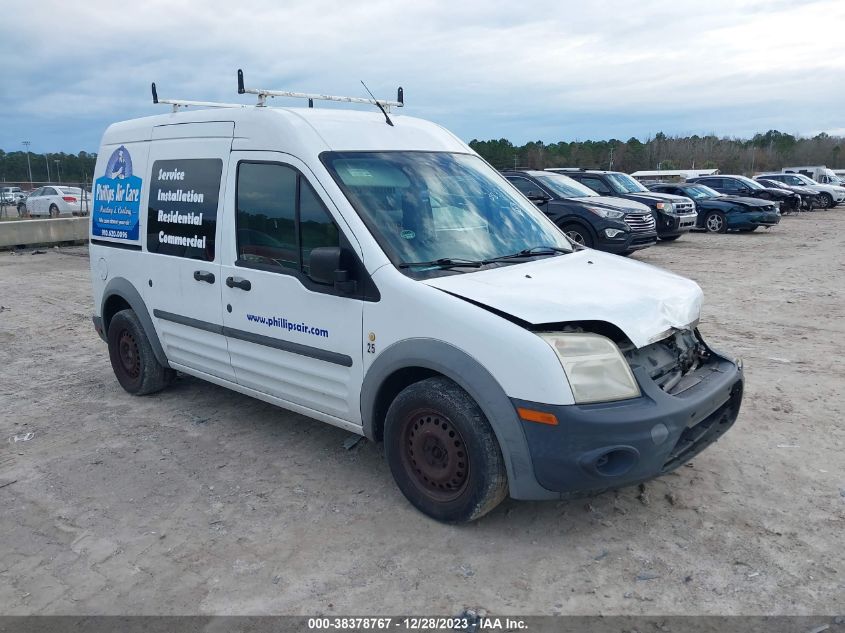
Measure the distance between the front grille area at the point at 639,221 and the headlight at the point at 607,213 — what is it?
0.65 feet

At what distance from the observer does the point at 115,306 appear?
19.7 ft

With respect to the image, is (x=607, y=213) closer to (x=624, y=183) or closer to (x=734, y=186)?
(x=624, y=183)

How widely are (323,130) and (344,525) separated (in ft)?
7.57

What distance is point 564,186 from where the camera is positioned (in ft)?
46.5

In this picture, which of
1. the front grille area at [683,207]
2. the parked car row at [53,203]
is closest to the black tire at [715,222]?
the front grille area at [683,207]

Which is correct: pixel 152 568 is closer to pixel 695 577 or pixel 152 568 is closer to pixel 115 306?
pixel 695 577

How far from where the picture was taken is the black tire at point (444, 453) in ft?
11.1

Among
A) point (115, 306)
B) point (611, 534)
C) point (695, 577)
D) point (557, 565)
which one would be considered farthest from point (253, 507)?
point (115, 306)

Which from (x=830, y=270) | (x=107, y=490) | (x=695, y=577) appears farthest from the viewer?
(x=830, y=270)

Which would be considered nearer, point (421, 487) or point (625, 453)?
point (625, 453)

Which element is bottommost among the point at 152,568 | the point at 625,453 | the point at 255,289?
the point at 152,568

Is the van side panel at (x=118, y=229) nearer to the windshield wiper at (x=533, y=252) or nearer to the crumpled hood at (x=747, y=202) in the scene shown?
the windshield wiper at (x=533, y=252)

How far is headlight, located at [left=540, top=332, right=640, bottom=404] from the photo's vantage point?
3184 mm

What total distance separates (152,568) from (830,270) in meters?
12.7
